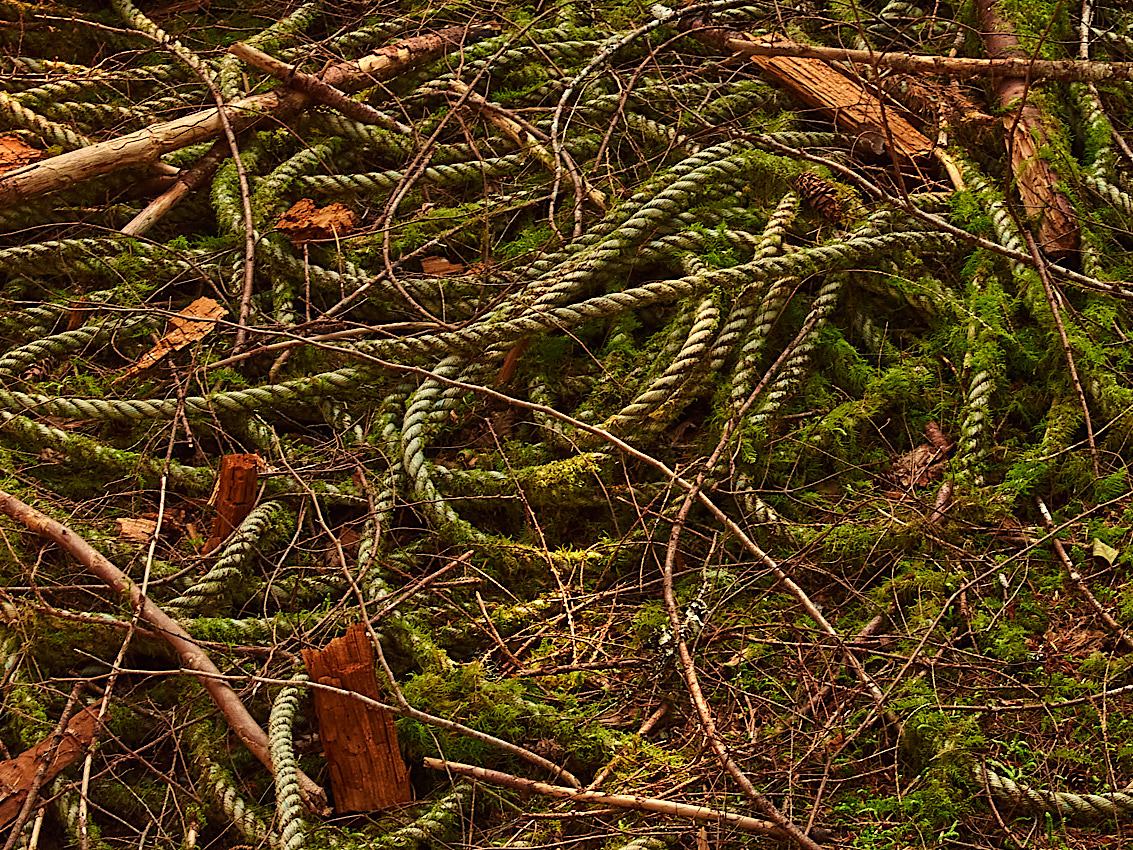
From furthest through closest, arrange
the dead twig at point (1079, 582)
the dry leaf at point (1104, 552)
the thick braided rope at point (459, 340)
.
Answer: the thick braided rope at point (459, 340)
the dry leaf at point (1104, 552)
the dead twig at point (1079, 582)

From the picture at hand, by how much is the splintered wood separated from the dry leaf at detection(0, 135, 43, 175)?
2347mm

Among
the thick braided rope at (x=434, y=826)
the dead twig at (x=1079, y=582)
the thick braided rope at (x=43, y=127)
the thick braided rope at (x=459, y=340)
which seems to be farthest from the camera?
the thick braided rope at (x=43, y=127)

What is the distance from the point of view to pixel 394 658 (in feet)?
8.73

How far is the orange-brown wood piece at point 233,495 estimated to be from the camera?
2896 mm

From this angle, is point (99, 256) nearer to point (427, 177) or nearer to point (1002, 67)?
point (427, 177)

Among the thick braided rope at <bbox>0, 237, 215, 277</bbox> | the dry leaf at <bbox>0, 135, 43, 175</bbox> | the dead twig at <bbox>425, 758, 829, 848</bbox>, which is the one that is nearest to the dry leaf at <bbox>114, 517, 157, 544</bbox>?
the thick braided rope at <bbox>0, 237, 215, 277</bbox>

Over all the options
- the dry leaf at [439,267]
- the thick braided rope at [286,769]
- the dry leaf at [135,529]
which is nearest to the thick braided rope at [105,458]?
the dry leaf at [135,529]

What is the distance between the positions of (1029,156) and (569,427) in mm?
1793

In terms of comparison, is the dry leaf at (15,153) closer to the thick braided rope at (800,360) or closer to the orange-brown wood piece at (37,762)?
the orange-brown wood piece at (37,762)

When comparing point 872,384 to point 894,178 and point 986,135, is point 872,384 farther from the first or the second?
point 986,135

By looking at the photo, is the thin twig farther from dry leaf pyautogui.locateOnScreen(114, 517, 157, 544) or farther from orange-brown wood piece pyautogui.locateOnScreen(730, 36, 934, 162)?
dry leaf pyautogui.locateOnScreen(114, 517, 157, 544)

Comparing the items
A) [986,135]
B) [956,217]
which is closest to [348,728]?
[956,217]

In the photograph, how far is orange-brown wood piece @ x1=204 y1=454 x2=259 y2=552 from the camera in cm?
290

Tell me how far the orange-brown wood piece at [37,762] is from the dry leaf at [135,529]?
59cm
